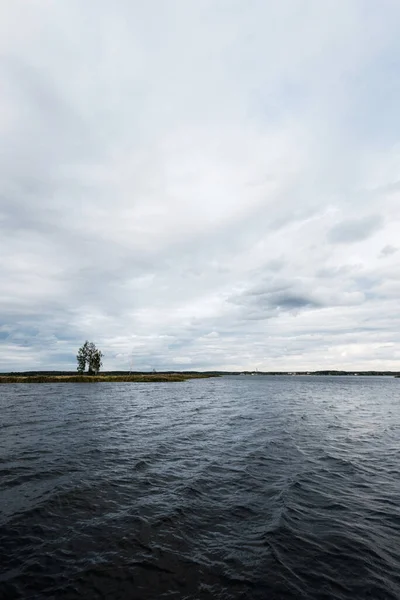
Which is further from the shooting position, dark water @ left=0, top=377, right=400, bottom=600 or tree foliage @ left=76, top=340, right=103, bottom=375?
tree foliage @ left=76, top=340, right=103, bottom=375

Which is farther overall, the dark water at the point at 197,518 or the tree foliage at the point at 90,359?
the tree foliage at the point at 90,359

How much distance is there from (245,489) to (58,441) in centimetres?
1735

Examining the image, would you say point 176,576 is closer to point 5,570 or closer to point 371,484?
point 5,570

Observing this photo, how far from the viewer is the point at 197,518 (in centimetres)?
1366

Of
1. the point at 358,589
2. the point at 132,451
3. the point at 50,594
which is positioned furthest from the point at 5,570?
the point at 132,451

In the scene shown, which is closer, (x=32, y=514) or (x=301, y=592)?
(x=301, y=592)

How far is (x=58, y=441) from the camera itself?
2698 centimetres

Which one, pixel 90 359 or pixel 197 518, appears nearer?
pixel 197 518

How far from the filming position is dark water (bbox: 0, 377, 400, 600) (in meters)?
9.61

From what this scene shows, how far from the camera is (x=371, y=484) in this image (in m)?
18.8

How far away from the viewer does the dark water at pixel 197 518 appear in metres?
9.61

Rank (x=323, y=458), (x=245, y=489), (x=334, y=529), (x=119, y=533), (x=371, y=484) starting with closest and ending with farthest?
(x=119, y=533) < (x=334, y=529) < (x=245, y=489) < (x=371, y=484) < (x=323, y=458)

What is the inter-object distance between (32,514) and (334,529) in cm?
1247

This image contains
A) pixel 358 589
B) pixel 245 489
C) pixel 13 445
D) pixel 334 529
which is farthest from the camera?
pixel 13 445
